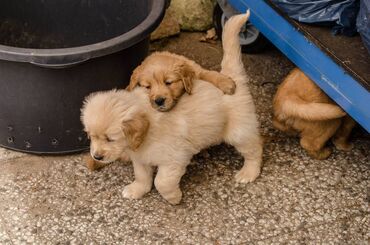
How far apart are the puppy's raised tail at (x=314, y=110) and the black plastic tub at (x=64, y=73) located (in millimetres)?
899

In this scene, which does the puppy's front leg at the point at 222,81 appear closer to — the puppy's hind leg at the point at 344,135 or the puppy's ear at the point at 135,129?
the puppy's ear at the point at 135,129

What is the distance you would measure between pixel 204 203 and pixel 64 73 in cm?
103

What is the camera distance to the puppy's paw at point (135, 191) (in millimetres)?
3270

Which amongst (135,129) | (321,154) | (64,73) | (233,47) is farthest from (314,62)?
(64,73)

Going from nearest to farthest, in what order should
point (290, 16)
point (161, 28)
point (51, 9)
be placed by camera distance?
point (290, 16), point (51, 9), point (161, 28)

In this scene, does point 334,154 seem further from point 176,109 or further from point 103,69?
point 103,69

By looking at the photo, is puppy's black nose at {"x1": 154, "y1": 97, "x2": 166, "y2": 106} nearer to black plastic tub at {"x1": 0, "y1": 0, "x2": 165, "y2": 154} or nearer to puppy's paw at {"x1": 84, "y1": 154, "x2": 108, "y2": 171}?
black plastic tub at {"x1": 0, "y1": 0, "x2": 165, "y2": 154}

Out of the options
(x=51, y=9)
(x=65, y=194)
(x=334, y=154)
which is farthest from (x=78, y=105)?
(x=334, y=154)

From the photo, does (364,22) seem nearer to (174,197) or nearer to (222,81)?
(222,81)

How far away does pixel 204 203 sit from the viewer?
3.28 m

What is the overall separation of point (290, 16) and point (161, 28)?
1.28 metres

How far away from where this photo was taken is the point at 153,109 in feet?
9.77

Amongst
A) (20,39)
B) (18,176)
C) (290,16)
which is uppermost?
(290,16)

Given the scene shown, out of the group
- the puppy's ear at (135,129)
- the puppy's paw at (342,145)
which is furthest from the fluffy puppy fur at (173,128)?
the puppy's paw at (342,145)
